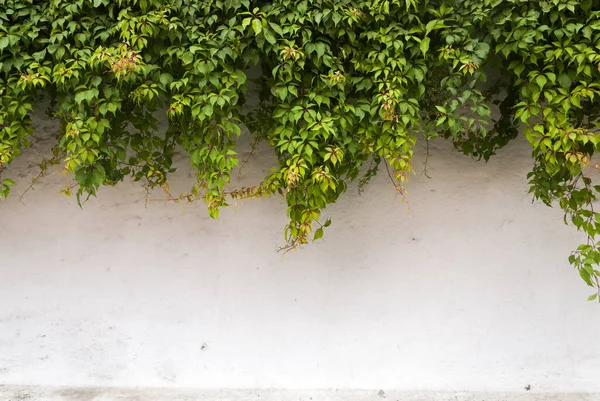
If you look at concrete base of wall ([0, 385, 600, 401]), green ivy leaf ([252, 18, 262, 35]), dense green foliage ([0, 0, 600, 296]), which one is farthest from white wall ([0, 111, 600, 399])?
green ivy leaf ([252, 18, 262, 35])

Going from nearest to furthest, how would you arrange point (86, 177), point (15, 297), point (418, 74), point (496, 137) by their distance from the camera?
point (418, 74) < point (86, 177) < point (496, 137) < point (15, 297)

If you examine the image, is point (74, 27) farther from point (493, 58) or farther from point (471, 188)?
point (471, 188)

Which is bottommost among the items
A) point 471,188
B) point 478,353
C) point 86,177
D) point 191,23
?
point 478,353

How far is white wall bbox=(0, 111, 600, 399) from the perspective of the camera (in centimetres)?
337

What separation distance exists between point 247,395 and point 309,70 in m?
2.21

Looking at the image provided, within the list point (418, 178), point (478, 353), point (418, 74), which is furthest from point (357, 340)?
point (418, 74)

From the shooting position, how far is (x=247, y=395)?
11.4 ft

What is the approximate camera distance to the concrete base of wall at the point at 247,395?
3379mm

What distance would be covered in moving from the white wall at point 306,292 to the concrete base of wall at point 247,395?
5cm

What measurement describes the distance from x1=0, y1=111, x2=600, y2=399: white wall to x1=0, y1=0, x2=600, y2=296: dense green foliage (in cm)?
60

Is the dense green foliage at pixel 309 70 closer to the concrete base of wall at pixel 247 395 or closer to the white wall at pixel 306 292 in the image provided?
the white wall at pixel 306 292

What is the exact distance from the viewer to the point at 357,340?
343 centimetres

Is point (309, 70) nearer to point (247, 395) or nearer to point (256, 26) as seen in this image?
point (256, 26)

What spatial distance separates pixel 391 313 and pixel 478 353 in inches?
25.0
